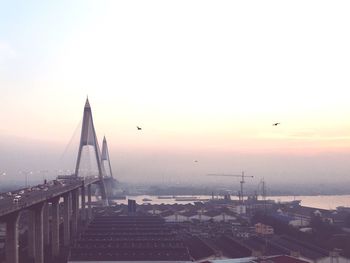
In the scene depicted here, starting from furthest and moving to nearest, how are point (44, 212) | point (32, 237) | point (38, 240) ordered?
point (44, 212)
point (32, 237)
point (38, 240)

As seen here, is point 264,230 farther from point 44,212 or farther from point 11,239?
point 11,239

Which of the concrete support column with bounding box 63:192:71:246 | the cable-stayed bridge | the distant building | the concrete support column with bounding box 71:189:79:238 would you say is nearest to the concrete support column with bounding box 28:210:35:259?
the cable-stayed bridge

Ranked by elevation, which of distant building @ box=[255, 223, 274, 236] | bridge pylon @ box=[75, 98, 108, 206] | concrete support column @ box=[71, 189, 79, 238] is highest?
bridge pylon @ box=[75, 98, 108, 206]

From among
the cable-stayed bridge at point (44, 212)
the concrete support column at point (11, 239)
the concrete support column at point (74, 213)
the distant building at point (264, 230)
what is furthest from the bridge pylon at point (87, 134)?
the concrete support column at point (11, 239)

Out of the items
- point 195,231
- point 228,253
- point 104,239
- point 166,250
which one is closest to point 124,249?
point 166,250

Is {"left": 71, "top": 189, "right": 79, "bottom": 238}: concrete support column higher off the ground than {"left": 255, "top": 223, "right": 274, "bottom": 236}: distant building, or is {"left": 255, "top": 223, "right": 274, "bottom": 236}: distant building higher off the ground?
{"left": 71, "top": 189, "right": 79, "bottom": 238}: concrete support column

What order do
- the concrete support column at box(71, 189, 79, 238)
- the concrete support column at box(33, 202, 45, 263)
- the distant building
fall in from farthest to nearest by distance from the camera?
the concrete support column at box(71, 189, 79, 238) → the distant building → the concrete support column at box(33, 202, 45, 263)

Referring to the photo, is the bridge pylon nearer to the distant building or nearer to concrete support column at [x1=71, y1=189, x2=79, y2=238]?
concrete support column at [x1=71, y1=189, x2=79, y2=238]

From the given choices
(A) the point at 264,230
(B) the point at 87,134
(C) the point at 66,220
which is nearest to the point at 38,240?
(C) the point at 66,220
